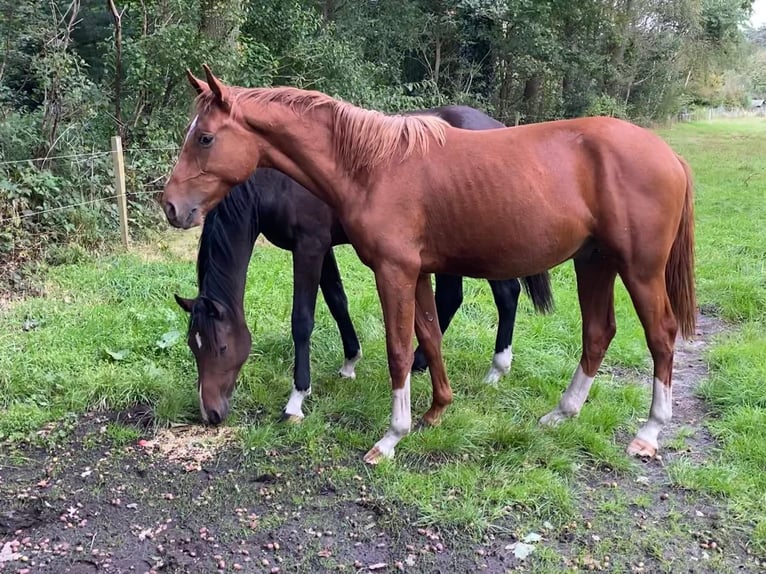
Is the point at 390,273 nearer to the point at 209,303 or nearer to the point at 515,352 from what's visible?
the point at 209,303

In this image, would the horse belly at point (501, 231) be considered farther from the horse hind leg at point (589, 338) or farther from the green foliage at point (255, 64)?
the green foliage at point (255, 64)

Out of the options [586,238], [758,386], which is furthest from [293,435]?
[758,386]

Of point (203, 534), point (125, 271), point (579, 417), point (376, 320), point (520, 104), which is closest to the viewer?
point (203, 534)

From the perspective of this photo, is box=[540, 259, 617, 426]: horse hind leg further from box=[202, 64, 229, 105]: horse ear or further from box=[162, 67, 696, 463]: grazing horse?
box=[202, 64, 229, 105]: horse ear

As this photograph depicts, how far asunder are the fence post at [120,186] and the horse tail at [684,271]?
18.1 feet

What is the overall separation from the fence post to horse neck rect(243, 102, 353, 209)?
4.46 meters

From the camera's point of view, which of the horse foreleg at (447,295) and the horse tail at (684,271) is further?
the horse foreleg at (447,295)

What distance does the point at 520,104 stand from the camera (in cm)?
1709

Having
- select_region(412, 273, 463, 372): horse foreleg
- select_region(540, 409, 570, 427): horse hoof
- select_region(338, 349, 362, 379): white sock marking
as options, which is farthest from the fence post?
select_region(540, 409, 570, 427): horse hoof

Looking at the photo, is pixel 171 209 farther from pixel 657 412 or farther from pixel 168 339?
pixel 657 412

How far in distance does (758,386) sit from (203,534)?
3.07m

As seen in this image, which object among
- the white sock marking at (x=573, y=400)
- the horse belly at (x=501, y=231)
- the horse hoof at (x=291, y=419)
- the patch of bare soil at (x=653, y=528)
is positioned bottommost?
the horse hoof at (x=291, y=419)

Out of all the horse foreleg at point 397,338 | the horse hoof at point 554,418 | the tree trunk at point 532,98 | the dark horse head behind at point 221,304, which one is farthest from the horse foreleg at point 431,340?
the tree trunk at point 532,98

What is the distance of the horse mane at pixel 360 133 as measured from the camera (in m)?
2.84
